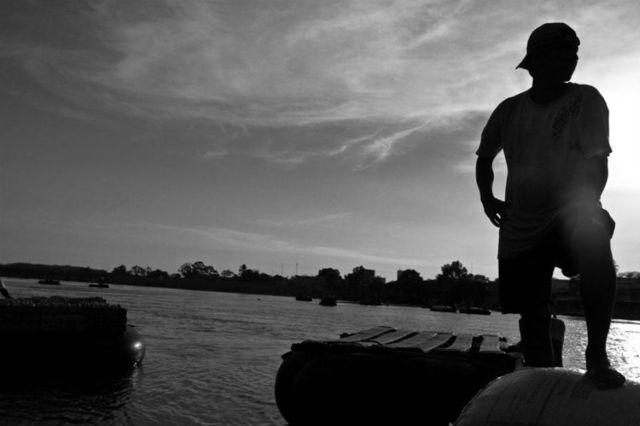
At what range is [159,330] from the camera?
33469 millimetres

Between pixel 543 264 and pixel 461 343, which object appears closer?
pixel 543 264

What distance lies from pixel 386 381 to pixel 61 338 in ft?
38.1

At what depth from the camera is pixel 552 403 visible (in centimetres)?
286

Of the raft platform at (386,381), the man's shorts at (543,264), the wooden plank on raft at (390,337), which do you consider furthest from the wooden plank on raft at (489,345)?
the man's shorts at (543,264)

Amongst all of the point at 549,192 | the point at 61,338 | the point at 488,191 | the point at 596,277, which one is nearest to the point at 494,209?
the point at 488,191

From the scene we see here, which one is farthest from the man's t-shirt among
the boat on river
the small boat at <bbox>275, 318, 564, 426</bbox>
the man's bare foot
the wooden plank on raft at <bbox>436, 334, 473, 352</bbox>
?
the boat on river

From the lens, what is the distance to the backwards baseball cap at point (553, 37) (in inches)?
157

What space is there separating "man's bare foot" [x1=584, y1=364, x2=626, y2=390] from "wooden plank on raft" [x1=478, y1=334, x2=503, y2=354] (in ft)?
11.3

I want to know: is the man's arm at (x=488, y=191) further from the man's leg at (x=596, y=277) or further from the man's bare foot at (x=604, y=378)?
the man's bare foot at (x=604, y=378)

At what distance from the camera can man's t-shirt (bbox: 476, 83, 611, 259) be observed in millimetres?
3734

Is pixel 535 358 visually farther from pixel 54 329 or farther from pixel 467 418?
pixel 54 329

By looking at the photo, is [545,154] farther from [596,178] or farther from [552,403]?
[552,403]

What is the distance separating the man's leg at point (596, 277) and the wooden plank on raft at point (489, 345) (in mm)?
3203

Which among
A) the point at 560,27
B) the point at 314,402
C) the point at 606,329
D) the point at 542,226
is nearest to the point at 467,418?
the point at 606,329
